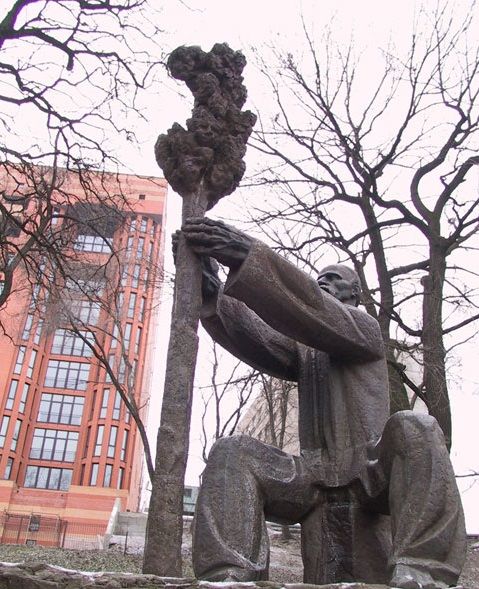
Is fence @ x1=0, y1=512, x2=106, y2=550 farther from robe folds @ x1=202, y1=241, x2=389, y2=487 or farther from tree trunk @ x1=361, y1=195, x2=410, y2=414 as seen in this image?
robe folds @ x1=202, y1=241, x2=389, y2=487

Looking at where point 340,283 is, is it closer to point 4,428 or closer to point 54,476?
point 4,428

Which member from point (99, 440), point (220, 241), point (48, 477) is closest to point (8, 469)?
point (48, 477)

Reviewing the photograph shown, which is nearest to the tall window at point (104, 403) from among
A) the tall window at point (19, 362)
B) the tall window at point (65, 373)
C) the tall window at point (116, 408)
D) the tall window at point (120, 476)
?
the tall window at point (116, 408)

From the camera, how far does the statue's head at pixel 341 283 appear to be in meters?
3.58

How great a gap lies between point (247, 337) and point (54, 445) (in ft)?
168

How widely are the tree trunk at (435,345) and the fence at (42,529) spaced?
97.5 feet

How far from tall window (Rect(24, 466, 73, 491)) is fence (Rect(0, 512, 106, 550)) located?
4996 millimetres

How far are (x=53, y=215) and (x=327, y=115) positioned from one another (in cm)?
668

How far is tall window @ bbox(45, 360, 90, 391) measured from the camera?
53.3 m

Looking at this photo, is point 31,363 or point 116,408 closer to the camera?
point 116,408

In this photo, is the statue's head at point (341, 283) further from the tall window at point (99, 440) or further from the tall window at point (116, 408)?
the tall window at point (116, 408)

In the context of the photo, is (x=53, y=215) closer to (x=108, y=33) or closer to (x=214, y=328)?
(x=108, y=33)

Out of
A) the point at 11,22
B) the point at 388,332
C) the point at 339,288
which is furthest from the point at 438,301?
the point at 339,288

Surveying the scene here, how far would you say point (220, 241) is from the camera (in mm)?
2992
